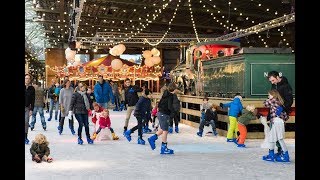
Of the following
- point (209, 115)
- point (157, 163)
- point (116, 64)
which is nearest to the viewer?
point (157, 163)

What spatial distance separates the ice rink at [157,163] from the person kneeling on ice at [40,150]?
4.5 inches

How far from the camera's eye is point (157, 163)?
8211 mm

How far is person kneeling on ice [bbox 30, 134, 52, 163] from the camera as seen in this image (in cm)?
818

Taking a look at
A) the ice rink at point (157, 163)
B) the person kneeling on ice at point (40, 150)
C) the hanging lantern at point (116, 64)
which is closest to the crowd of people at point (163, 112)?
the person kneeling on ice at point (40, 150)

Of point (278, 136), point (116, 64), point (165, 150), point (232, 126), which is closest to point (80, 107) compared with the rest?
point (165, 150)

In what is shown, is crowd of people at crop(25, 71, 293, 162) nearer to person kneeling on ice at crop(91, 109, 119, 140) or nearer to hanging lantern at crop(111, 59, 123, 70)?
person kneeling on ice at crop(91, 109, 119, 140)

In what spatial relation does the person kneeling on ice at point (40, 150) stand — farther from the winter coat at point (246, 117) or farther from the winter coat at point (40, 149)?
the winter coat at point (246, 117)

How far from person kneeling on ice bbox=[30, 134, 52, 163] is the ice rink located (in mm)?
114

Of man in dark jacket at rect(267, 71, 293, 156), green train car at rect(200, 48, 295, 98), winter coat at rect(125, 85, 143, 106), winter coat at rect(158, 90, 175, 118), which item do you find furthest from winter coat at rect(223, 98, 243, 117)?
winter coat at rect(125, 85, 143, 106)

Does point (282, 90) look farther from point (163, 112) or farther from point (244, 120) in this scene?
point (163, 112)

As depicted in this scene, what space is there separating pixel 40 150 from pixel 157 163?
72.1 inches

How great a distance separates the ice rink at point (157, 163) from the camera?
7.05m
